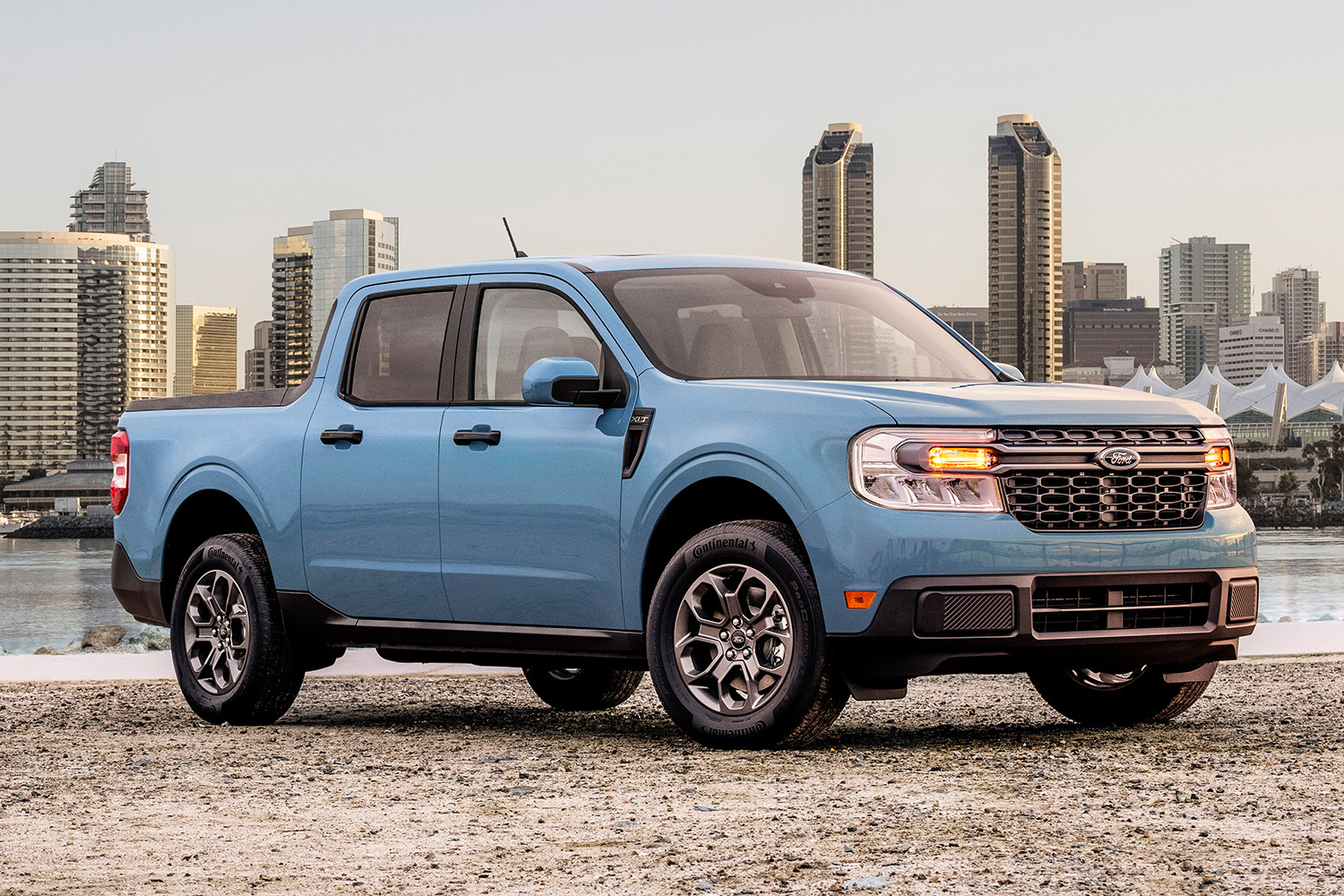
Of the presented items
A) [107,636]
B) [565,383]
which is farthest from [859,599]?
[107,636]

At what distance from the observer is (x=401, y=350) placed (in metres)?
8.22

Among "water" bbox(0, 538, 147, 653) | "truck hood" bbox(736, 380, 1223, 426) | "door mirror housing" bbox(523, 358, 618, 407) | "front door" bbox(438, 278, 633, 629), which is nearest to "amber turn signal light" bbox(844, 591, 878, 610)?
"truck hood" bbox(736, 380, 1223, 426)

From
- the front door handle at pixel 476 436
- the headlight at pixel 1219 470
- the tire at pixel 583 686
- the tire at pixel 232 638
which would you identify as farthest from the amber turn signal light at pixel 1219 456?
the tire at pixel 232 638

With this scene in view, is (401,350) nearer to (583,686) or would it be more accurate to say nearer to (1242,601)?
(583,686)

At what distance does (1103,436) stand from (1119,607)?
0.62 meters

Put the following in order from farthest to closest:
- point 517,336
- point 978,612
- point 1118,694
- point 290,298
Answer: point 290,298 < point 1118,694 < point 517,336 < point 978,612

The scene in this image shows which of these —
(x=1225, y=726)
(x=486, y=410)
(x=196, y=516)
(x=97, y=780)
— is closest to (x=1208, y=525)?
(x=1225, y=726)

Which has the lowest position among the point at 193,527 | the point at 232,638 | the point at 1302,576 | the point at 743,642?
the point at 1302,576

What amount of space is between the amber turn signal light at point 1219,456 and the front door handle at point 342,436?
11.6 feet

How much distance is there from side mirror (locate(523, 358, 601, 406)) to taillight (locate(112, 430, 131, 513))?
10.2 feet

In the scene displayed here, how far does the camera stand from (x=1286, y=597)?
90875 millimetres

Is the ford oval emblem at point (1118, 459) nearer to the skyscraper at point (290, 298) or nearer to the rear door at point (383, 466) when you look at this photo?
the rear door at point (383, 466)

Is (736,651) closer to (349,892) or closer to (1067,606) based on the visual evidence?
(1067,606)

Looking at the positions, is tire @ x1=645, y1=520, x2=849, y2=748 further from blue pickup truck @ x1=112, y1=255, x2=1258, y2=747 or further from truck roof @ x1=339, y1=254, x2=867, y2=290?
truck roof @ x1=339, y1=254, x2=867, y2=290
